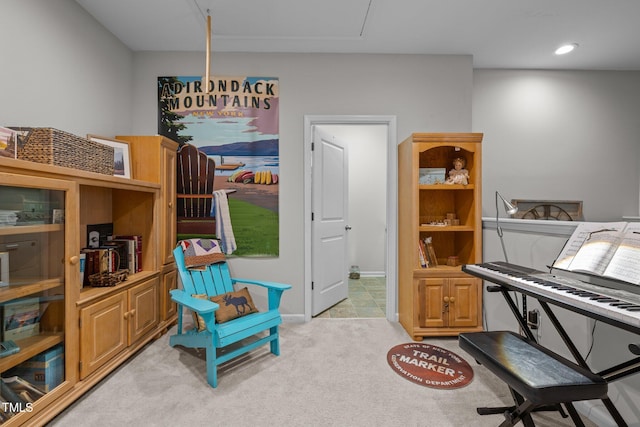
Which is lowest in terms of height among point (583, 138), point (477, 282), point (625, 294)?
point (477, 282)

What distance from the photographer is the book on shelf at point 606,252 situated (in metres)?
1.31

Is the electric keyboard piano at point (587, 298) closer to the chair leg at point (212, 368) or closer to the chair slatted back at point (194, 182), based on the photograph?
the chair leg at point (212, 368)

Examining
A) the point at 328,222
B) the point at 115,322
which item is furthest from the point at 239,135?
the point at 115,322

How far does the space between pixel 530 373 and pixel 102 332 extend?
2446mm

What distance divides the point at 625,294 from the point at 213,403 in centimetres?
224

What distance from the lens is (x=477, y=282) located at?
262 cm

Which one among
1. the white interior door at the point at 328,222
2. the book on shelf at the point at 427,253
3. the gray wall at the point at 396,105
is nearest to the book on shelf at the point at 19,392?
the gray wall at the point at 396,105

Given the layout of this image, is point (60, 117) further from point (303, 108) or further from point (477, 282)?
point (477, 282)

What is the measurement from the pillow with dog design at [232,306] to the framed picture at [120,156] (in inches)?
53.1

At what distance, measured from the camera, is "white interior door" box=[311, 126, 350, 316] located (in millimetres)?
3148

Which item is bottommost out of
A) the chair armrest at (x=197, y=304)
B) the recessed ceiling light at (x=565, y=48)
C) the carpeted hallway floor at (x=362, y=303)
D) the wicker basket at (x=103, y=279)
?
the carpeted hallway floor at (x=362, y=303)

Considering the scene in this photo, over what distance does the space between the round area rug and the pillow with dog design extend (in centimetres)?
121

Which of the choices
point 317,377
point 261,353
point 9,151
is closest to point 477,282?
point 317,377

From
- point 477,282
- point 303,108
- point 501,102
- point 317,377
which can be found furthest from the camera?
point 501,102
